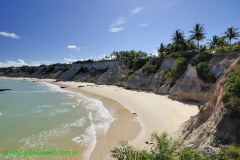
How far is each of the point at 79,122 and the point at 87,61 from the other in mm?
74406

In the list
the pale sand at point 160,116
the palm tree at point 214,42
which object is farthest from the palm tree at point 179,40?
the pale sand at point 160,116

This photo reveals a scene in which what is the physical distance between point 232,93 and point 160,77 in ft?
113

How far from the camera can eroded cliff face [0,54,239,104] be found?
3294 cm

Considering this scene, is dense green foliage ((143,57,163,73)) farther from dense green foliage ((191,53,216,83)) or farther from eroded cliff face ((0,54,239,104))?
dense green foliage ((191,53,216,83))

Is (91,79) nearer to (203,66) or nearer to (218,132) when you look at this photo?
(203,66)

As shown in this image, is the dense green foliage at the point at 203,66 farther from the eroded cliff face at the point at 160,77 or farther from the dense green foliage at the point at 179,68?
the dense green foliage at the point at 179,68

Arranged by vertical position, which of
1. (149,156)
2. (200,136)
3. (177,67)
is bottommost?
(200,136)

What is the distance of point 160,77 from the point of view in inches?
1834

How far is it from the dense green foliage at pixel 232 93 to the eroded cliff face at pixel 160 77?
17756 millimetres

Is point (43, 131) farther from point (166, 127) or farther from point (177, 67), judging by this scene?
point (177, 67)

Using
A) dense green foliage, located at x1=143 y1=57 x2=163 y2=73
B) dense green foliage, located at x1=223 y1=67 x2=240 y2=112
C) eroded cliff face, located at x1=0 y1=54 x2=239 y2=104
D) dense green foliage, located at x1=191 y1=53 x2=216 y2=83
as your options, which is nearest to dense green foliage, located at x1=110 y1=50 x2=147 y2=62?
eroded cliff face, located at x1=0 y1=54 x2=239 y2=104

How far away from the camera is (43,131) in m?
21.4

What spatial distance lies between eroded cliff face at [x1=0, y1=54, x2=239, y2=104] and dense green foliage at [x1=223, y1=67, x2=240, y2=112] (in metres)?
17.8

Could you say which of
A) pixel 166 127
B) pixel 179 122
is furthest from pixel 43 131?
pixel 179 122
